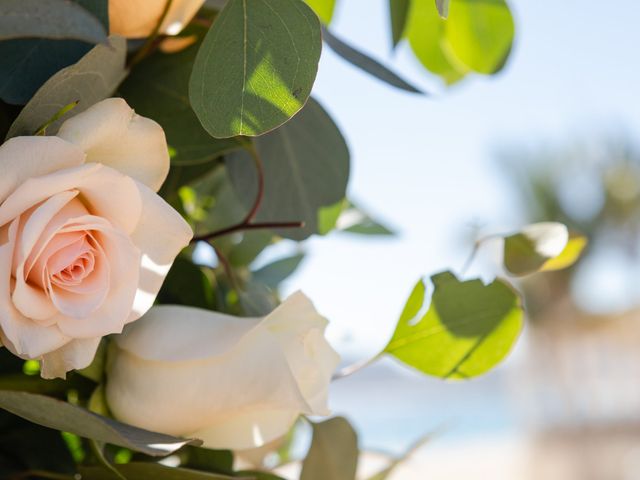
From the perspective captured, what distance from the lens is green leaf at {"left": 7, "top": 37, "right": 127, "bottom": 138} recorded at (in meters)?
0.21

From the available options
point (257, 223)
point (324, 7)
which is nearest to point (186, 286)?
point (257, 223)

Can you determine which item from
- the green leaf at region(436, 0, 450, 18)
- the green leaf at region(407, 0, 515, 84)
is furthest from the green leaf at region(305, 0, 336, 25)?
the green leaf at region(436, 0, 450, 18)

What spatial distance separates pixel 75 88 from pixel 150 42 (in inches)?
2.3

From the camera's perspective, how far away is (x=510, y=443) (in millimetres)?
12109

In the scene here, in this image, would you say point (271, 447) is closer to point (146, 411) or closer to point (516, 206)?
point (146, 411)

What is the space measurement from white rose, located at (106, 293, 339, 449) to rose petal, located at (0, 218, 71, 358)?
0.04m

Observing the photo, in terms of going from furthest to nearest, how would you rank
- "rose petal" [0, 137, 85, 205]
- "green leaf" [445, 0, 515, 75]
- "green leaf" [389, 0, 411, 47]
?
"green leaf" [445, 0, 515, 75] < "green leaf" [389, 0, 411, 47] < "rose petal" [0, 137, 85, 205]

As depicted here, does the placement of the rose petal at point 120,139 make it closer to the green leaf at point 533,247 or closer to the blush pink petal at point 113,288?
the blush pink petal at point 113,288

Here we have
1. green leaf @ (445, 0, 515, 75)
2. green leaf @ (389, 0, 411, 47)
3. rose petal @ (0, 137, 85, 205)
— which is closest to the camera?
rose petal @ (0, 137, 85, 205)

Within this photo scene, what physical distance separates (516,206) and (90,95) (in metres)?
8.99

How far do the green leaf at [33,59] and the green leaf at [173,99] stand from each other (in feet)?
0.14

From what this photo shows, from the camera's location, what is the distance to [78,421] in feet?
0.64

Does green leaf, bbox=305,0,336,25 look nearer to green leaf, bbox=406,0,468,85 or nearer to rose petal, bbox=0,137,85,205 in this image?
green leaf, bbox=406,0,468,85

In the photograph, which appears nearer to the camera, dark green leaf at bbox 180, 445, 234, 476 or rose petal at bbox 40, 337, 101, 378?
rose petal at bbox 40, 337, 101, 378
